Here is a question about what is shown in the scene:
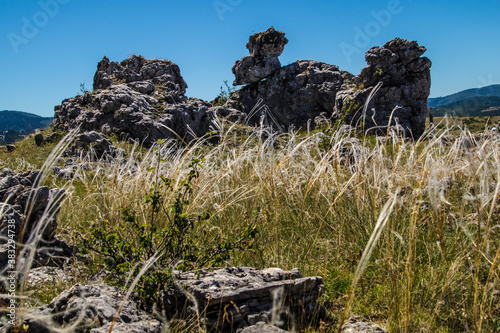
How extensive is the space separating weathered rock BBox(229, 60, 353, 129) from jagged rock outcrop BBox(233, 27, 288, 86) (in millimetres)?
768

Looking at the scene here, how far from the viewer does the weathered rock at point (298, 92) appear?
29547 mm

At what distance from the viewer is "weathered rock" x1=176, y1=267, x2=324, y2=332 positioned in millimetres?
1862

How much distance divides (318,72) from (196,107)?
18.7m

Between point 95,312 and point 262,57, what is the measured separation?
1283 inches

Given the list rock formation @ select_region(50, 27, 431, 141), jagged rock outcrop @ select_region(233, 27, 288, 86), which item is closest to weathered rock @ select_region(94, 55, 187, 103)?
rock formation @ select_region(50, 27, 431, 141)

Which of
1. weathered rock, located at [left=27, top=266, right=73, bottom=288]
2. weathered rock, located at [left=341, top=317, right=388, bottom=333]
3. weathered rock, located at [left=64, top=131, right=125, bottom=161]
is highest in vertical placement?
weathered rock, located at [left=64, top=131, right=125, bottom=161]

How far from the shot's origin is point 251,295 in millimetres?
1923

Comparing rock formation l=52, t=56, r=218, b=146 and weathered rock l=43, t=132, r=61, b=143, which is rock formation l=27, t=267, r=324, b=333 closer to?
rock formation l=52, t=56, r=218, b=146

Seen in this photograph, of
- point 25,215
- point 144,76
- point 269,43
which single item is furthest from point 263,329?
point 269,43

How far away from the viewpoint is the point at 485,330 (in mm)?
1841

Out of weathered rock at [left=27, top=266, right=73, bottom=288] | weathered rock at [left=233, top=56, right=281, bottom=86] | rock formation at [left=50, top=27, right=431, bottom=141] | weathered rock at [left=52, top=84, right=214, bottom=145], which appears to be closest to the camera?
weathered rock at [left=27, top=266, right=73, bottom=288]

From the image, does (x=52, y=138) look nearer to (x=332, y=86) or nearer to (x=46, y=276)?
(x=46, y=276)

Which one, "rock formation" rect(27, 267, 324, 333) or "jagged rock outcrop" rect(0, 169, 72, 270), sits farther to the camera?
"jagged rock outcrop" rect(0, 169, 72, 270)

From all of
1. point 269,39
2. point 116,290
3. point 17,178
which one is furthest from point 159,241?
point 269,39
